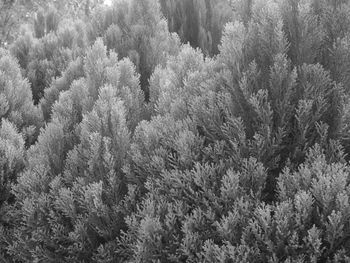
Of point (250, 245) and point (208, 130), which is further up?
point (208, 130)

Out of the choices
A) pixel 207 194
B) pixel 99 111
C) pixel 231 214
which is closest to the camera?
pixel 231 214

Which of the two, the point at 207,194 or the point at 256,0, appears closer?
the point at 207,194

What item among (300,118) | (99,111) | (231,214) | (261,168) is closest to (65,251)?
(99,111)

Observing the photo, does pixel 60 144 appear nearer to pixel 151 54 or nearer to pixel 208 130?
pixel 208 130

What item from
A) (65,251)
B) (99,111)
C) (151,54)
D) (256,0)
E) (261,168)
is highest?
(151,54)

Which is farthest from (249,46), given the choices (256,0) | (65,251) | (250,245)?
(65,251)

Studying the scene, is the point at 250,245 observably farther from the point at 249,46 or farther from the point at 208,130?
the point at 249,46

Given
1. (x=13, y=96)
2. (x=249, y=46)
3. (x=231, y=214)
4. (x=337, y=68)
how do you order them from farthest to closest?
(x=13, y=96) < (x=249, y=46) < (x=337, y=68) < (x=231, y=214)
